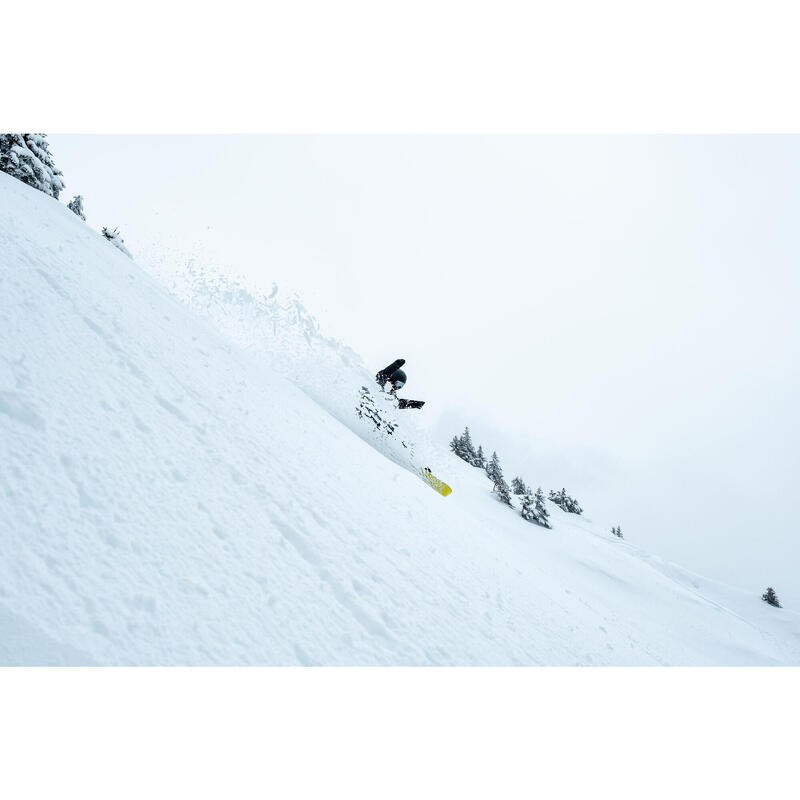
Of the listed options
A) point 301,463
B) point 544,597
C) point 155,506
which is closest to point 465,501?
point 544,597

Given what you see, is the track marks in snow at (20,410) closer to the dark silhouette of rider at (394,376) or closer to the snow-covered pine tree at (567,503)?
the dark silhouette of rider at (394,376)

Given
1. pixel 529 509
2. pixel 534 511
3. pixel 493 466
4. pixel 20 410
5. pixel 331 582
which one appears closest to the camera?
pixel 20 410

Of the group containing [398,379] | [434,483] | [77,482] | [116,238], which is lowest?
[77,482]

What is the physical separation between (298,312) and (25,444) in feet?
38.5

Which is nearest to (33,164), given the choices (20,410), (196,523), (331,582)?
(20,410)

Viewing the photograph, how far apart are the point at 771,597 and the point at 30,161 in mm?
37071

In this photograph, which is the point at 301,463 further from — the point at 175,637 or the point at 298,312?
the point at 298,312

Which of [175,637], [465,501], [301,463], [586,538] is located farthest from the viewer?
[586,538]

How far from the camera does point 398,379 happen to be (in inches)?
606

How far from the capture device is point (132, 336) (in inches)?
255

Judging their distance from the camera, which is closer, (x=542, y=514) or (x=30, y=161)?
(x=30, y=161)

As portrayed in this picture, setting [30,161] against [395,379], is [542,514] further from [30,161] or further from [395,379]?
[30,161]

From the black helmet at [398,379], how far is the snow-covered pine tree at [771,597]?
65.6 ft

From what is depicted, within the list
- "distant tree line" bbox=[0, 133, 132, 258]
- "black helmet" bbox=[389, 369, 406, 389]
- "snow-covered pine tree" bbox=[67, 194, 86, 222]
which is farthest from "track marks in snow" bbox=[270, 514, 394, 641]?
"snow-covered pine tree" bbox=[67, 194, 86, 222]
